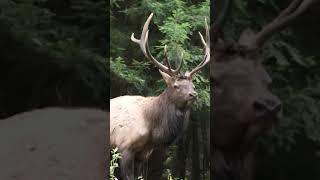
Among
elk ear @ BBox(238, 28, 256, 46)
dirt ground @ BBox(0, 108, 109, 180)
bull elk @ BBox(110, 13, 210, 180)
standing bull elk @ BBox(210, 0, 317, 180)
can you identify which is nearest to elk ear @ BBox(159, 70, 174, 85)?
bull elk @ BBox(110, 13, 210, 180)

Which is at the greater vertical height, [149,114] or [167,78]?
[167,78]

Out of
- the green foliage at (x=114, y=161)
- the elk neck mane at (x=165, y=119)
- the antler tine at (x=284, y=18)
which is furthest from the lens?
the elk neck mane at (x=165, y=119)

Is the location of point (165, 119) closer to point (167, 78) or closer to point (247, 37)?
point (167, 78)

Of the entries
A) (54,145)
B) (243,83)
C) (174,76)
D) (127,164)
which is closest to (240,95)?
(243,83)

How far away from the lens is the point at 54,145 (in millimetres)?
2334

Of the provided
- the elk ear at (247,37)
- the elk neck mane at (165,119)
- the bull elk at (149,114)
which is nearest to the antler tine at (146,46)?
the bull elk at (149,114)

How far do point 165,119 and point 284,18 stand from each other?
0.85m

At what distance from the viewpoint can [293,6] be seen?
2633 mm

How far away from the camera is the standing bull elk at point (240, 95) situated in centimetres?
267

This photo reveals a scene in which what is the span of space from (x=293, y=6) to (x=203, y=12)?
1.63 ft

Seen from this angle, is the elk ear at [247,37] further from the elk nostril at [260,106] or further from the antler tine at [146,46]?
the antler tine at [146,46]

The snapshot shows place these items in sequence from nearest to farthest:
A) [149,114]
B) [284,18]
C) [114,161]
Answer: [284,18], [114,161], [149,114]

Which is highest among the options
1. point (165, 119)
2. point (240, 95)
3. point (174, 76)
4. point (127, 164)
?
point (174, 76)

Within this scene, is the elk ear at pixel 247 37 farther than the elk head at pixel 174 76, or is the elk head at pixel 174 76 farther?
the elk head at pixel 174 76
